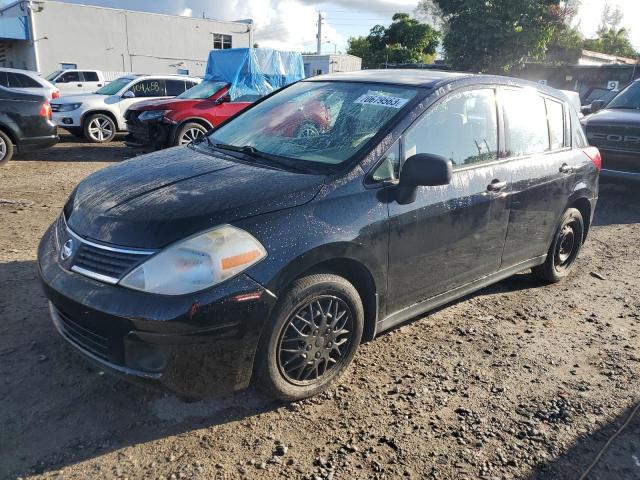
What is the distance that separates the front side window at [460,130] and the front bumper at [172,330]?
4.68 feet

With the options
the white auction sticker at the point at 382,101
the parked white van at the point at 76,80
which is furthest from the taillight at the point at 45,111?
the parked white van at the point at 76,80

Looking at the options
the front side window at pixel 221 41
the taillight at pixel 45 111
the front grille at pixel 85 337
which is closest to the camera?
the front grille at pixel 85 337

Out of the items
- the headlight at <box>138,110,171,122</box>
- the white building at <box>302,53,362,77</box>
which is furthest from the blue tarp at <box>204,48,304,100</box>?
the white building at <box>302,53,362,77</box>

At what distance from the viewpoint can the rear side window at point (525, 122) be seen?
12.7 ft

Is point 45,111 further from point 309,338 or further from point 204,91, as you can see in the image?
point 309,338

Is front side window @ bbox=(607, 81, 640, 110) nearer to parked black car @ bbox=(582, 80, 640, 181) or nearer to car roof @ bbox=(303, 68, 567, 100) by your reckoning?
parked black car @ bbox=(582, 80, 640, 181)

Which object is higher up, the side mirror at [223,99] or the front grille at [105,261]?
the side mirror at [223,99]

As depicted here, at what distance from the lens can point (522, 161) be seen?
3.92 metres

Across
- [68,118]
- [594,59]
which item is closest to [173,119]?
[68,118]

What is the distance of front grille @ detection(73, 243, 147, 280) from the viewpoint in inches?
94.8

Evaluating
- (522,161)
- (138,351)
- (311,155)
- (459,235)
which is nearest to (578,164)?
(522,161)

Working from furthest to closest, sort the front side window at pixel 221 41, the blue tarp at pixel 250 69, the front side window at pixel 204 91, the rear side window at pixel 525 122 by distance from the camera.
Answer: the front side window at pixel 221 41 < the blue tarp at pixel 250 69 < the front side window at pixel 204 91 < the rear side window at pixel 525 122

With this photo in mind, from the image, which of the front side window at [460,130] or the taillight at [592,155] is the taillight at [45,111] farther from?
the taillight at [592,155]

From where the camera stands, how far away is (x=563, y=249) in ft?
16.0
